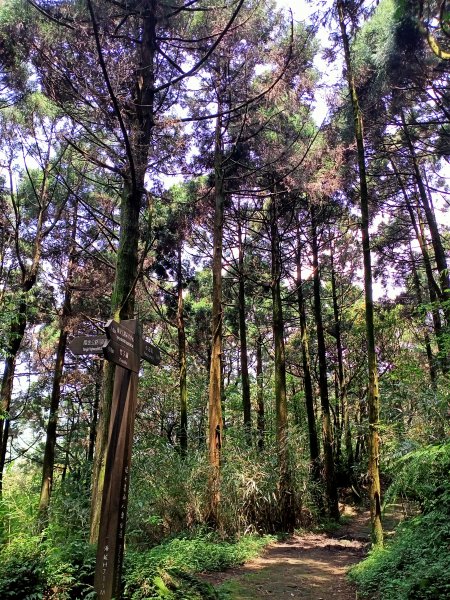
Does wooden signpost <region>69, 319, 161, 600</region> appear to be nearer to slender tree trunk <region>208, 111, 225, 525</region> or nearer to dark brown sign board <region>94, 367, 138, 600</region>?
dark brown sign board <region>94, 367, 138, 600</region>

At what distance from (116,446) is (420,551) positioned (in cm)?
391

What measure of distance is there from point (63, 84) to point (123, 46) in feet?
3.71

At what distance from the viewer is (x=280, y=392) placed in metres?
12.0

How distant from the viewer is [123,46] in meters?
6.65

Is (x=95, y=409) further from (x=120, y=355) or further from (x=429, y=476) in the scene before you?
(x=120, y=355)

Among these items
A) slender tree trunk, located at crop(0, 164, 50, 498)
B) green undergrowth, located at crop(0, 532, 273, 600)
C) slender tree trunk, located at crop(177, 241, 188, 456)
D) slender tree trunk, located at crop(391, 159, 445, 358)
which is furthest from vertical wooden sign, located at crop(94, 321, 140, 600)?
slender tree trunk, located at crop(391, 159, 445, 358)

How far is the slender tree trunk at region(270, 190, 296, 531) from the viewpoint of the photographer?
10297mm

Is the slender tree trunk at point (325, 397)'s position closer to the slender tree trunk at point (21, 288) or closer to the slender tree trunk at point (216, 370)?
the slender tree trunk at point (216, 370)

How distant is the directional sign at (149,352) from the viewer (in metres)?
4.50

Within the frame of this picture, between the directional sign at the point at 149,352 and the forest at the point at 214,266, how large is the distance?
218 mm

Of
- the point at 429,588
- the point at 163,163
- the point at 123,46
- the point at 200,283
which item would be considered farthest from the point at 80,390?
the point at 429,588

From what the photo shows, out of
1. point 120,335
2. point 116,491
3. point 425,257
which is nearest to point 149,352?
point 120,335

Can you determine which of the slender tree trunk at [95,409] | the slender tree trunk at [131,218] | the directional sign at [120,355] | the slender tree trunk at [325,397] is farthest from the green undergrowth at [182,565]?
the slender tree trunk at [95,409]

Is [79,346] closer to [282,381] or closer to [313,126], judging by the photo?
[282,381]
